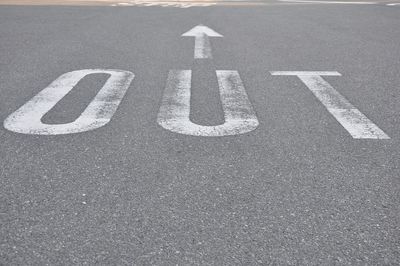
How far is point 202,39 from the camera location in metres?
8.88

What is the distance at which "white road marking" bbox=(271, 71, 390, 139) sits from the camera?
379cm

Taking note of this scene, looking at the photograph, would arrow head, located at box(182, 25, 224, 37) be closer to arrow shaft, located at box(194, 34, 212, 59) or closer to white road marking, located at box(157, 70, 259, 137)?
arrow shaft, located at box(194, 34, 212, 59)

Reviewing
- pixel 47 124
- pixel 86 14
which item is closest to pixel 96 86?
pixel 47 124

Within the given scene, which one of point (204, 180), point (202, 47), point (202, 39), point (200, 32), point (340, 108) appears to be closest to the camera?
point (204, 180)

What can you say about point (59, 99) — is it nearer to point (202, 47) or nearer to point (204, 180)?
point (204, 180)

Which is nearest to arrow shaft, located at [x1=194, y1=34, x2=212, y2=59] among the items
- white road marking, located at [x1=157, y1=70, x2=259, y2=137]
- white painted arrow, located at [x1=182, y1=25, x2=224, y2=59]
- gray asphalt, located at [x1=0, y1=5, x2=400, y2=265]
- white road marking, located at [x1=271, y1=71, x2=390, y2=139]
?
white painted arrow, located at [x1=182, y1=25, x2=224, y2=59]

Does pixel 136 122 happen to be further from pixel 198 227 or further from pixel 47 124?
pixel 198 227

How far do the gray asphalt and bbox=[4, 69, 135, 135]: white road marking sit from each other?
0.10 m

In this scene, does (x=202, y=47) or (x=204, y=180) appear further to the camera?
(x=202, y=47)

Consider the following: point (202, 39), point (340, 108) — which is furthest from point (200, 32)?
point (340, 108)

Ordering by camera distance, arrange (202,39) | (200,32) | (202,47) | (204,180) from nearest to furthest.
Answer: (204,180) → (202,47) → (202,39) → (200,32)

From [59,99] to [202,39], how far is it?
485cm

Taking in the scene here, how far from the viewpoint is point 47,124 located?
389cm

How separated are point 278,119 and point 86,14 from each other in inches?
391
